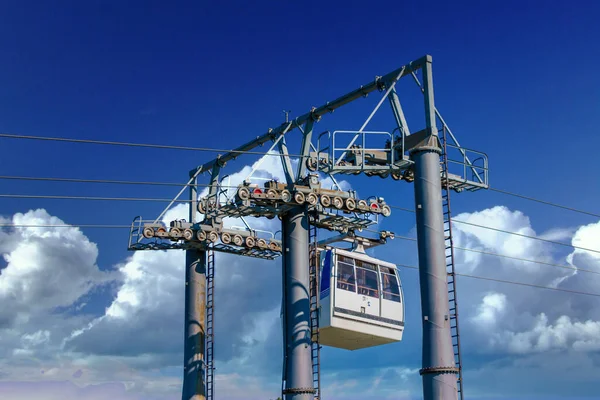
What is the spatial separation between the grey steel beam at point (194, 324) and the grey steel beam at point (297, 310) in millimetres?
8974

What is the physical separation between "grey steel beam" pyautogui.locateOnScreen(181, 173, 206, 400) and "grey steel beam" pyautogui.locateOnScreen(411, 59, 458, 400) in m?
18.6

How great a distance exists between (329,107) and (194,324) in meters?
14.4

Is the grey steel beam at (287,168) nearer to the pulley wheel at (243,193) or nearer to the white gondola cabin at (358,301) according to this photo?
the pulley wheel at (243,193)

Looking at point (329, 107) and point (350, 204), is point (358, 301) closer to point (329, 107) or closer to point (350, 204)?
point (350, 204)

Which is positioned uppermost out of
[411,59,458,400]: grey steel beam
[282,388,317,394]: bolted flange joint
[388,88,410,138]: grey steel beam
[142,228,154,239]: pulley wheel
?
[388,88,410,138]: grey steel beam

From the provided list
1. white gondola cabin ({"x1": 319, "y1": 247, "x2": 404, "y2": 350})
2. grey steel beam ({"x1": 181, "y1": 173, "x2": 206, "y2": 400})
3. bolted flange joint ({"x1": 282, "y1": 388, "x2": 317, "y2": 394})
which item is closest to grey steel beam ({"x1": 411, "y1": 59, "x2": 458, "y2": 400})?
white gondola cabin ({"x1": 319, "y1": 247, "x2": 404, "y2": 350})

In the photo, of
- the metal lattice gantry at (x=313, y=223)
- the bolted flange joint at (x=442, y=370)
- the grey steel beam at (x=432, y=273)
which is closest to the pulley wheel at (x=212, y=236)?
the metal lattice gantry at (x=313, y=223)

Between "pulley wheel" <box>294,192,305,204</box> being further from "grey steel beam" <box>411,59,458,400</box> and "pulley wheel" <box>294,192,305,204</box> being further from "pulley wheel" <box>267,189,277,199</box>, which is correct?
"grey steel beam" <box>411,59,458,400</box>

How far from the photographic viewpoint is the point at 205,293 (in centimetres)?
4284

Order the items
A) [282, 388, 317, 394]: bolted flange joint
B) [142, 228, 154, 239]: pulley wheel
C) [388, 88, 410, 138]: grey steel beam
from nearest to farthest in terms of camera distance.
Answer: [388, 88, 410, 138]: grey steel beam < [282, 388, 317, 394]: bolted flange joint < [142, 228, 154, 239]: pulley wheel

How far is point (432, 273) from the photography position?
84.4 ft

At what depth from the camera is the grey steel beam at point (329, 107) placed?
30.4 m

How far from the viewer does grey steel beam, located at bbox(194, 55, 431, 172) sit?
30428 mm

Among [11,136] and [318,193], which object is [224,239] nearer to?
[318,193]
